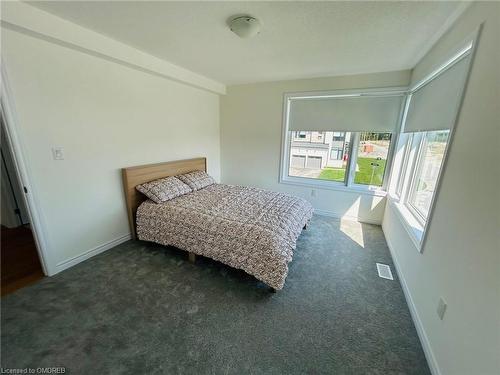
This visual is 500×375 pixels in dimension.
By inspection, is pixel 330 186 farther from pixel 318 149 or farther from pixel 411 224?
pixel 411 224

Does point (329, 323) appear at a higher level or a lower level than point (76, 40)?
lower

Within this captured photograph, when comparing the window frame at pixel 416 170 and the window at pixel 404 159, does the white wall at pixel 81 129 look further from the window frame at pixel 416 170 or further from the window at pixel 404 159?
the window at pixel 404 159

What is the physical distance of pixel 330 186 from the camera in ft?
12.3

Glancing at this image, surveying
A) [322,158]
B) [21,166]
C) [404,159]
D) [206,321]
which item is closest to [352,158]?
[322,158]

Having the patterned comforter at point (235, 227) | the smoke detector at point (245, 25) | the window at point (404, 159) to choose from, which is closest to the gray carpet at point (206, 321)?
the patterned comforter at point (235, 227)

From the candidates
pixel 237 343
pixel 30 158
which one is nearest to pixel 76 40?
pixel 30 158

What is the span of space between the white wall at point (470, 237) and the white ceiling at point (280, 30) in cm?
44

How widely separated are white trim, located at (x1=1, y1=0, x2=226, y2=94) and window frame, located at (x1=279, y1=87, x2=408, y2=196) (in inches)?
77.5

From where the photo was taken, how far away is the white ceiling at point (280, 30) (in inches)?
62.9

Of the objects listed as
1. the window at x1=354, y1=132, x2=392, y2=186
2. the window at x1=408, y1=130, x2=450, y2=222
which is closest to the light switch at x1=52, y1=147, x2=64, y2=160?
the window at x1=408, y1=130, x2=450, y2=222

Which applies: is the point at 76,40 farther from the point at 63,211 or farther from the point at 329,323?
the point at 329,323

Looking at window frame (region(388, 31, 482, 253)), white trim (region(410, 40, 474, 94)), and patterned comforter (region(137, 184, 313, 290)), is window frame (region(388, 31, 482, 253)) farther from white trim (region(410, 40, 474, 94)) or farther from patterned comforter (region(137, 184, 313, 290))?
patterned comforter (region(137, 184, 313, 290))

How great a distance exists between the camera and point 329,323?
5.64 ft

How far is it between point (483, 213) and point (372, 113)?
8.33 feet
